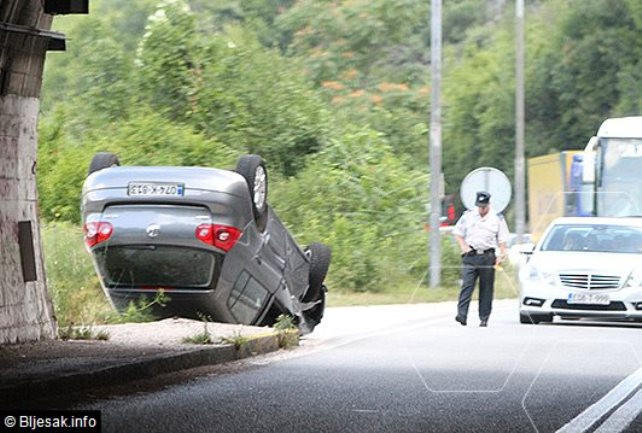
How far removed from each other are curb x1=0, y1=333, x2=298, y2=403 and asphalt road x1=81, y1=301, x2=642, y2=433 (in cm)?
20

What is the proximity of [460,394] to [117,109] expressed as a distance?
85.4 ft

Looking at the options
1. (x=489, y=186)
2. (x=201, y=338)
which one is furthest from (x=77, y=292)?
(x=489, y=186)

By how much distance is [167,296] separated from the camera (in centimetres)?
1700

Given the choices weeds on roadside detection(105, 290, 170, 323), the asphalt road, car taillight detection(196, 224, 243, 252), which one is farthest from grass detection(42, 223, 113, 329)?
the asphalt road

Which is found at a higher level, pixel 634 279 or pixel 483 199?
pixel 483 199

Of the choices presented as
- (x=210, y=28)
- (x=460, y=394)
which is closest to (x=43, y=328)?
(x=460, y=394)

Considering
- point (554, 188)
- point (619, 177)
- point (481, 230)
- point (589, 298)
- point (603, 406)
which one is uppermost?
point (603, 406)

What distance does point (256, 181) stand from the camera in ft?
56.7

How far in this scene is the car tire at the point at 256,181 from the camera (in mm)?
17188

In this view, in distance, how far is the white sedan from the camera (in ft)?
74.2

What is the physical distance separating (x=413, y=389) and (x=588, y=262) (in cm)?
1007

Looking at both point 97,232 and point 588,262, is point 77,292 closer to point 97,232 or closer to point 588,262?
point 97,232

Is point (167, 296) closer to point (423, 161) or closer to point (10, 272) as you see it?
point (10, 272)

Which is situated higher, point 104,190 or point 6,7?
point 6,7
